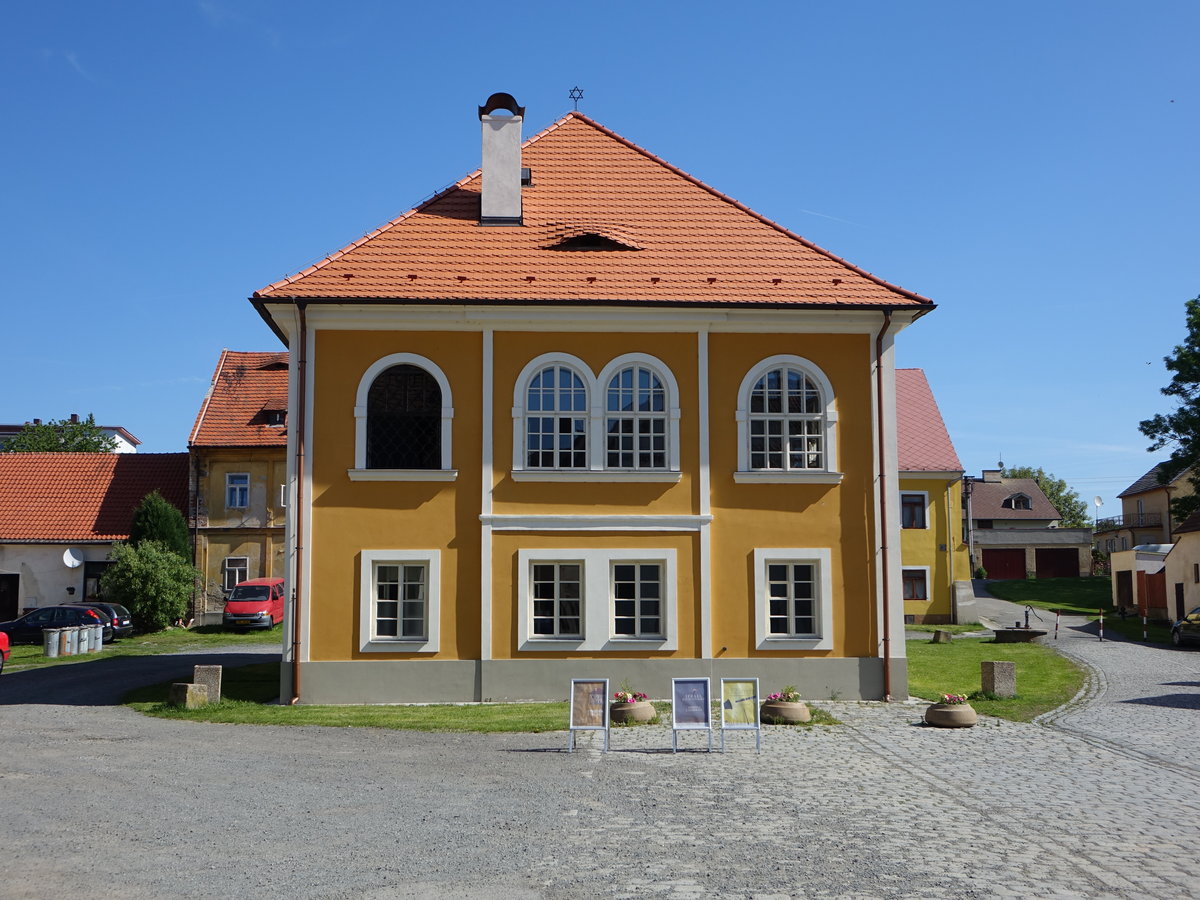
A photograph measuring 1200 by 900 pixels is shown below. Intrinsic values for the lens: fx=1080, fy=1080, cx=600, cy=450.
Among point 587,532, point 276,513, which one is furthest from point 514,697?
point 276,513

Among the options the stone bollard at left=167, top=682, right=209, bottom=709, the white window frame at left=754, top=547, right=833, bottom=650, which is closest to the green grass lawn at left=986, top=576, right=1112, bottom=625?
the white window frame at left=754, top=547, right=833, bottom=650

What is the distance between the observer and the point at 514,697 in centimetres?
1948

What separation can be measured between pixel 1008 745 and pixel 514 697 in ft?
27.7

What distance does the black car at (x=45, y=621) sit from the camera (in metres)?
34.4

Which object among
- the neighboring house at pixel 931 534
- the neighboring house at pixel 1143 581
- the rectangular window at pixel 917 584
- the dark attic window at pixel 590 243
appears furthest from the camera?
the neighboring house at pixel 1143 581

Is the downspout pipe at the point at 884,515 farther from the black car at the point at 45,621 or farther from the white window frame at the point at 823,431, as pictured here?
the black car at the point at 45,621

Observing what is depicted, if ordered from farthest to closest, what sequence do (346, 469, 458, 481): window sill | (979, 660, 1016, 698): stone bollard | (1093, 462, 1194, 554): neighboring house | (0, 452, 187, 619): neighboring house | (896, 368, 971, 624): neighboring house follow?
(1093, 462, 1194, 554): neighboring house < (896, 368, 971, 624): neighboring house < (0, 452, 187, 619): neighboring house < (979, 660, 1016, 698): stone bollard < (346, 469, 458, 481): window sill

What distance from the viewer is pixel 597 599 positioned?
1978 centimetres

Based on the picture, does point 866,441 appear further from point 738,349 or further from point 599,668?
point 599,668

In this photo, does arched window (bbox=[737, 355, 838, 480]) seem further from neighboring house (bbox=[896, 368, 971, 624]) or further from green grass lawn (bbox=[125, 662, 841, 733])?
neighboring house (bbox=[896, 368, 971, 624])

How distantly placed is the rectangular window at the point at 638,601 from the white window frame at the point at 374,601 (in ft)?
10.7

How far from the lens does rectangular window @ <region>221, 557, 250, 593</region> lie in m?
43.6

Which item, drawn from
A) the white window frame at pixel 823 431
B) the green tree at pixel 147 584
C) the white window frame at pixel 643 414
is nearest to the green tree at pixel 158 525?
the green tree at pixel 147 584

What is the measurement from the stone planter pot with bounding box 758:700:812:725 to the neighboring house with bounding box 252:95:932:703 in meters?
2.26
